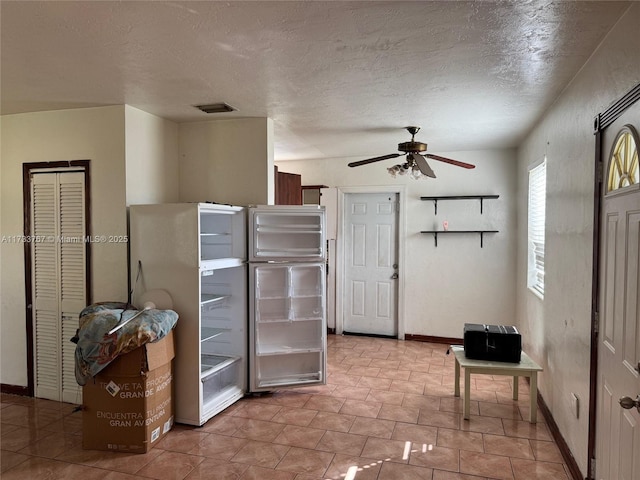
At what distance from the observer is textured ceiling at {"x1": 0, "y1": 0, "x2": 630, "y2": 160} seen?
A: 1.85 m

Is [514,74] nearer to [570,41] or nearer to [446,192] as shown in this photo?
[570,41]

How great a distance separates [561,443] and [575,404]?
450 millimetres

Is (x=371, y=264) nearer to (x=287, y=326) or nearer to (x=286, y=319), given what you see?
(x=287, y=326)

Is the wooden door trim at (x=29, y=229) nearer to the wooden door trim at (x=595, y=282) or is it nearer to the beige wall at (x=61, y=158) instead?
the beige wall at (x=61, y=158)

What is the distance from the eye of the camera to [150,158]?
Result: 3.61m

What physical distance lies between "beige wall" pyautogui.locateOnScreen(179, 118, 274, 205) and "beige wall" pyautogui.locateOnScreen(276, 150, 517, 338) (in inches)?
83.5

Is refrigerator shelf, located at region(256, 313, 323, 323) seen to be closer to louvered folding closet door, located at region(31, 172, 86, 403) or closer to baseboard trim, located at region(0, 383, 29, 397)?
louvered folding closet door, located at region(31, 172, 86, 403)

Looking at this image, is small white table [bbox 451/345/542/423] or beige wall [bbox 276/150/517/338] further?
beige wall [bbox 276/150/517/338]

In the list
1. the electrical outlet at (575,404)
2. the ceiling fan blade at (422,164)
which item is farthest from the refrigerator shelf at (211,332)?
the electrical outlet at (575,404)

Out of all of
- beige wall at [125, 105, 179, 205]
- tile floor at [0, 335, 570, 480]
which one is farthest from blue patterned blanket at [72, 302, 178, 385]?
beige wall at [125, 105, 179, 205]

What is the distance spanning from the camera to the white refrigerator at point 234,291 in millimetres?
3105

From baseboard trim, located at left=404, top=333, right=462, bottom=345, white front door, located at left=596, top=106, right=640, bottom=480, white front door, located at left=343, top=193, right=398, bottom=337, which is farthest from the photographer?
white front door, located at left=343, top=193, right=398, bottom=337

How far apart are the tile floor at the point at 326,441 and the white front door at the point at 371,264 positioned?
5.64ft

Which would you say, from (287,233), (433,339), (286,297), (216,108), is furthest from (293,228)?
(433,339)
